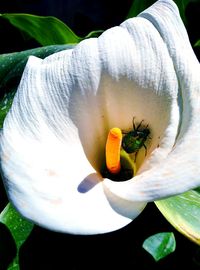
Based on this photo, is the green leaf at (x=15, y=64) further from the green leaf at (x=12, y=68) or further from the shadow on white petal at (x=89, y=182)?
the shadow on white petal at (x=89, y=182)

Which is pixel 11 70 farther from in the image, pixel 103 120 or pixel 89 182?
pixel 89 182

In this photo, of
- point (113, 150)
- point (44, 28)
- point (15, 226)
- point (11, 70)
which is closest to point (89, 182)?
point (113, 150)

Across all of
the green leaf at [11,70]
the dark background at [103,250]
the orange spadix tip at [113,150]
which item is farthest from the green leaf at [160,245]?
the green leaf at [11,70]

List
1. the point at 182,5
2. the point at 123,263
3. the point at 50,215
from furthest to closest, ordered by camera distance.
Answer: the point at 182,5 < the point at 123,263 < the point at 50,215

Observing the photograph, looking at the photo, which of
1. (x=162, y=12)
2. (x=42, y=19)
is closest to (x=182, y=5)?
(x=42, y=19)

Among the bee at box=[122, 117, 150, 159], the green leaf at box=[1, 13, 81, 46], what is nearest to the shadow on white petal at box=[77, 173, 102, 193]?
the bee at box=[122, 117, 150, 159]

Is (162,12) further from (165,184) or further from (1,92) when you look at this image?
(1,92)
